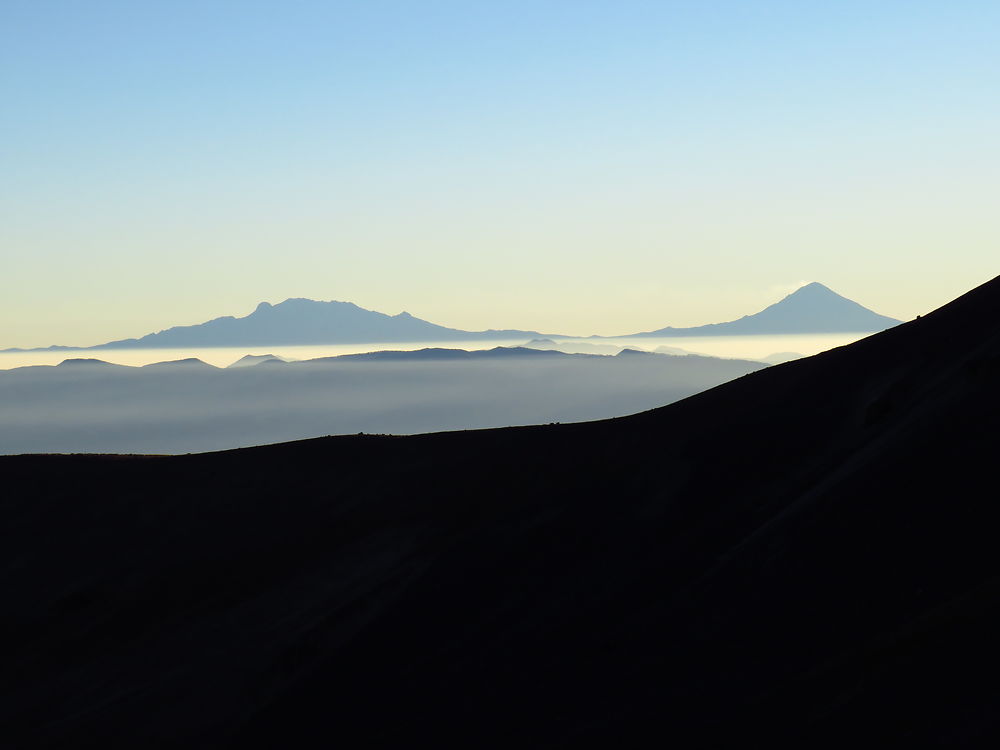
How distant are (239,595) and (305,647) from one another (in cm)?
946

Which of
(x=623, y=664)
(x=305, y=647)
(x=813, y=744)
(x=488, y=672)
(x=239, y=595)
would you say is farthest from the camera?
(x=239, y=595)

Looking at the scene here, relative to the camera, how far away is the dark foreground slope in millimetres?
20312

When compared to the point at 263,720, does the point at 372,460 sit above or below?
above

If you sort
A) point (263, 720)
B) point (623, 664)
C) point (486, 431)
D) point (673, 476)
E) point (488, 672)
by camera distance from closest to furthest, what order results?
point (623, 664) → point (488, 672) → point (263, 720) → point (673, 476) → point (486, 431)

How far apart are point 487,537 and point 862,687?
78.0 ft

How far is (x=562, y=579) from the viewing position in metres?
33.1

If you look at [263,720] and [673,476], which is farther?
[673,476]

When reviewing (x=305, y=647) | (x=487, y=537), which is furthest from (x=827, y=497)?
(x=305, y=647)

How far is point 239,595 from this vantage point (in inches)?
1725

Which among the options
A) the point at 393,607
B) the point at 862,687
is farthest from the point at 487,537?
the point at 862,687

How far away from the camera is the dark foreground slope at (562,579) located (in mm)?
20312

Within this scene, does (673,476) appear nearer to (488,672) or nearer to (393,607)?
(393,607)

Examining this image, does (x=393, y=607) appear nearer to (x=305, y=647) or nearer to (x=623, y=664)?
(x=305, y=647)

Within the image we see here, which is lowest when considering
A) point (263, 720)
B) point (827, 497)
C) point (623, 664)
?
point (263, 720)
